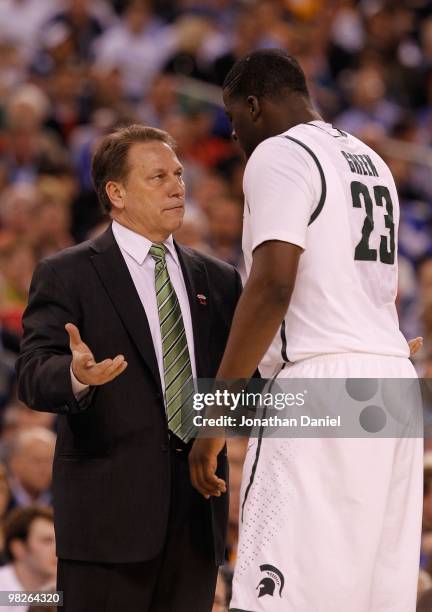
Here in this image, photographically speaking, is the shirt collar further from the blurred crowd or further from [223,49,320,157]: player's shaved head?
the blurred crowd

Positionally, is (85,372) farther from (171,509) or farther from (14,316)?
(14,316)

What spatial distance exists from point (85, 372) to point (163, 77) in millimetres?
8423

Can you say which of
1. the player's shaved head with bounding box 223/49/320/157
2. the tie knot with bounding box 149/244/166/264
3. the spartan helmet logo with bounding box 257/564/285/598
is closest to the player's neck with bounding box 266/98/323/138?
the player's shaved head with bounding box 223/49/320/157

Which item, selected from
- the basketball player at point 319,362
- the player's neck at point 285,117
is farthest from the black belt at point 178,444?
the player's neck at point 285,117

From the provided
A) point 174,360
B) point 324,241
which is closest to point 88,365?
point 174,360

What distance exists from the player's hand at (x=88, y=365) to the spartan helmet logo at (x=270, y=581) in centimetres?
69

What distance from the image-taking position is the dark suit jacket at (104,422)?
3.60 m

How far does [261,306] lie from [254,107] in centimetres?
71

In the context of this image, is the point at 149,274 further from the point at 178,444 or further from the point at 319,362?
the point at 319,362

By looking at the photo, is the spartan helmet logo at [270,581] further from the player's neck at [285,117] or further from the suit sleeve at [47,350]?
the player's neck at [285,117]

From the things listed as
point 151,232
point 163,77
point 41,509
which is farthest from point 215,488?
point 163,77

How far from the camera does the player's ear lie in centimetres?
355

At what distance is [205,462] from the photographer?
10.8 ft

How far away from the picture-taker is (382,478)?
10.8ft
